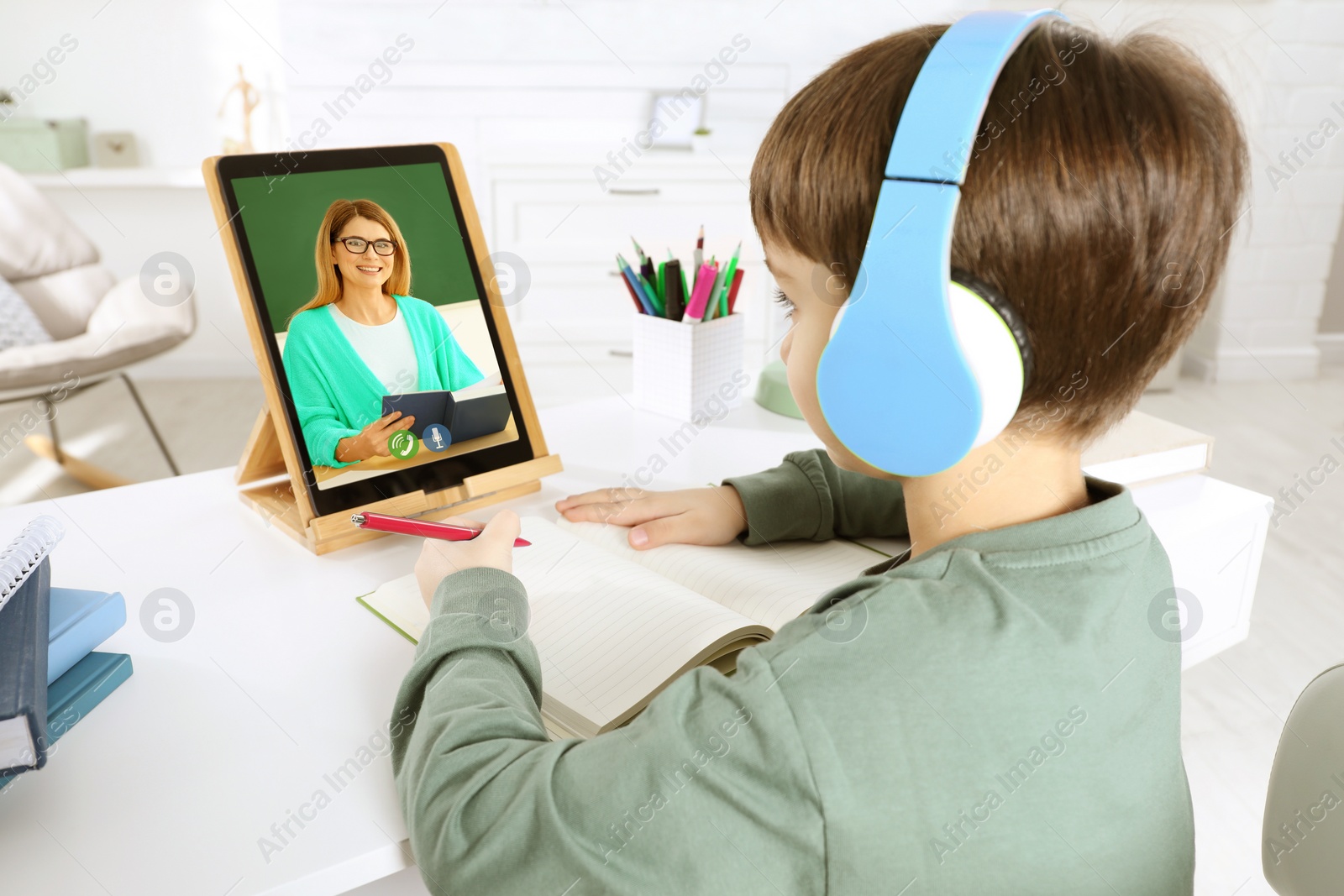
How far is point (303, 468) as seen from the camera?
34.7 inches

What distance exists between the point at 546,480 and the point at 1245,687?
142cm

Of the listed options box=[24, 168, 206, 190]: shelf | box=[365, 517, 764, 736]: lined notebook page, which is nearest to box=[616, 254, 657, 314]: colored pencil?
box=[365, 517, 764, 736]: lined notebook page

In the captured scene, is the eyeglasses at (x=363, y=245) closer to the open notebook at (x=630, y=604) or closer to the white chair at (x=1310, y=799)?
the open notebook at (x=630, y=604)

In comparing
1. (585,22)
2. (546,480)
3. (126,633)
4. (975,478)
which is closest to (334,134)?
(585,22)

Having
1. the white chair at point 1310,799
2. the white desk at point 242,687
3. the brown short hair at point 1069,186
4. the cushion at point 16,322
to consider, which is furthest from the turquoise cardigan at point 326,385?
the cushion at point 16,322

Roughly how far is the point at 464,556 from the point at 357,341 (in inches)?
11.3

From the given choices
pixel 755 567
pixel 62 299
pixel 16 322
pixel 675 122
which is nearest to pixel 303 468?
pixel 755 567

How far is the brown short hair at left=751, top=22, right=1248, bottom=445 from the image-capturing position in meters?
0.50

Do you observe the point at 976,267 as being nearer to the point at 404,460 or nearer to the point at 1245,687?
the point at 404,460

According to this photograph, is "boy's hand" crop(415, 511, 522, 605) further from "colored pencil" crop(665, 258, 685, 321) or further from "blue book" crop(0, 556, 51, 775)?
"colored pencil" crop(665, 258, 685, 321)

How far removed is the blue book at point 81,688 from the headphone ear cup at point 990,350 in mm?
575

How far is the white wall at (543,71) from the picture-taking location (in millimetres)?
3135

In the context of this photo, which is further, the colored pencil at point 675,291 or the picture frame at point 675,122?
the picture frame at point 675,122

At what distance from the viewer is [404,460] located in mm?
943
